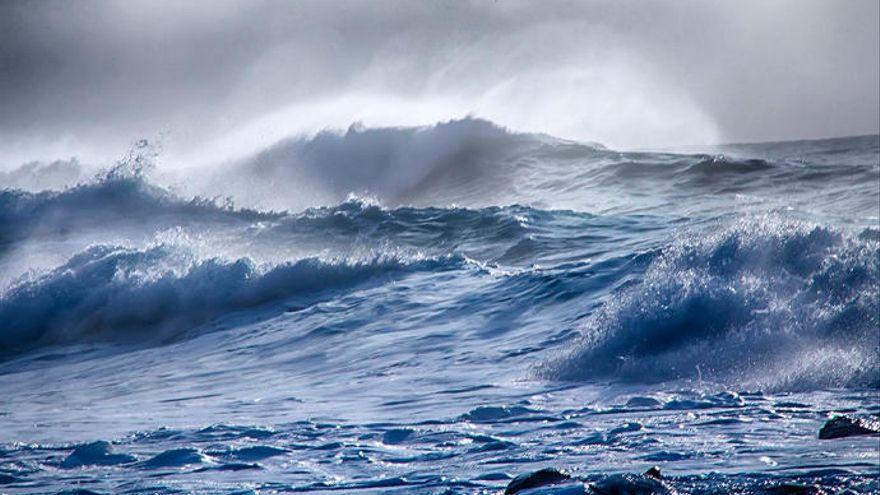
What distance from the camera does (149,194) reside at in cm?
1808

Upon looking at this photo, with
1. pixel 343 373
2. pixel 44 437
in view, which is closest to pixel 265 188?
pixel 343 373

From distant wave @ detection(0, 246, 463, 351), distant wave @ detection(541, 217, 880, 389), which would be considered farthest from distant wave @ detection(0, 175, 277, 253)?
distant wave @ detection(541, 217, 880, 389)

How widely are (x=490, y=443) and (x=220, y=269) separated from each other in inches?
288

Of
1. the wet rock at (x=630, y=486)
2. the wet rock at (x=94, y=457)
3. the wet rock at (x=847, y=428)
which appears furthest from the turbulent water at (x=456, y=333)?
the wet rock at (x=630, y=486)

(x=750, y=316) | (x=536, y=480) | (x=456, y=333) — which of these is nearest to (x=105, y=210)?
(x=456, y=333)

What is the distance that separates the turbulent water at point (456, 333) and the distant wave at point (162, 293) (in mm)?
35

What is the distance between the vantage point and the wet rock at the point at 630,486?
15.5 ft

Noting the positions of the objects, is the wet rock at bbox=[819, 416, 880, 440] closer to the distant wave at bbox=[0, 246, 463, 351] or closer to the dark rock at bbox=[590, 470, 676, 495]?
the dark rock at bbox=[590, 470, 676, 495]

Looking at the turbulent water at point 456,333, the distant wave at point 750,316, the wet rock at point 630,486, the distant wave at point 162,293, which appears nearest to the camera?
the wet rock at point 630,486

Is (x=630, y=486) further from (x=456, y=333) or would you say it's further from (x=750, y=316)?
(x=456, y=333)

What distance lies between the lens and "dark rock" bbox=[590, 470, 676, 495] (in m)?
4.74

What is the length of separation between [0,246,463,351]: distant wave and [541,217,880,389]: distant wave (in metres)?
4.04

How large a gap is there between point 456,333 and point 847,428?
4.70 metres

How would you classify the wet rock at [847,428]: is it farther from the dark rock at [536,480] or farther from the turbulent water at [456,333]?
the dark rock at [536,480]
